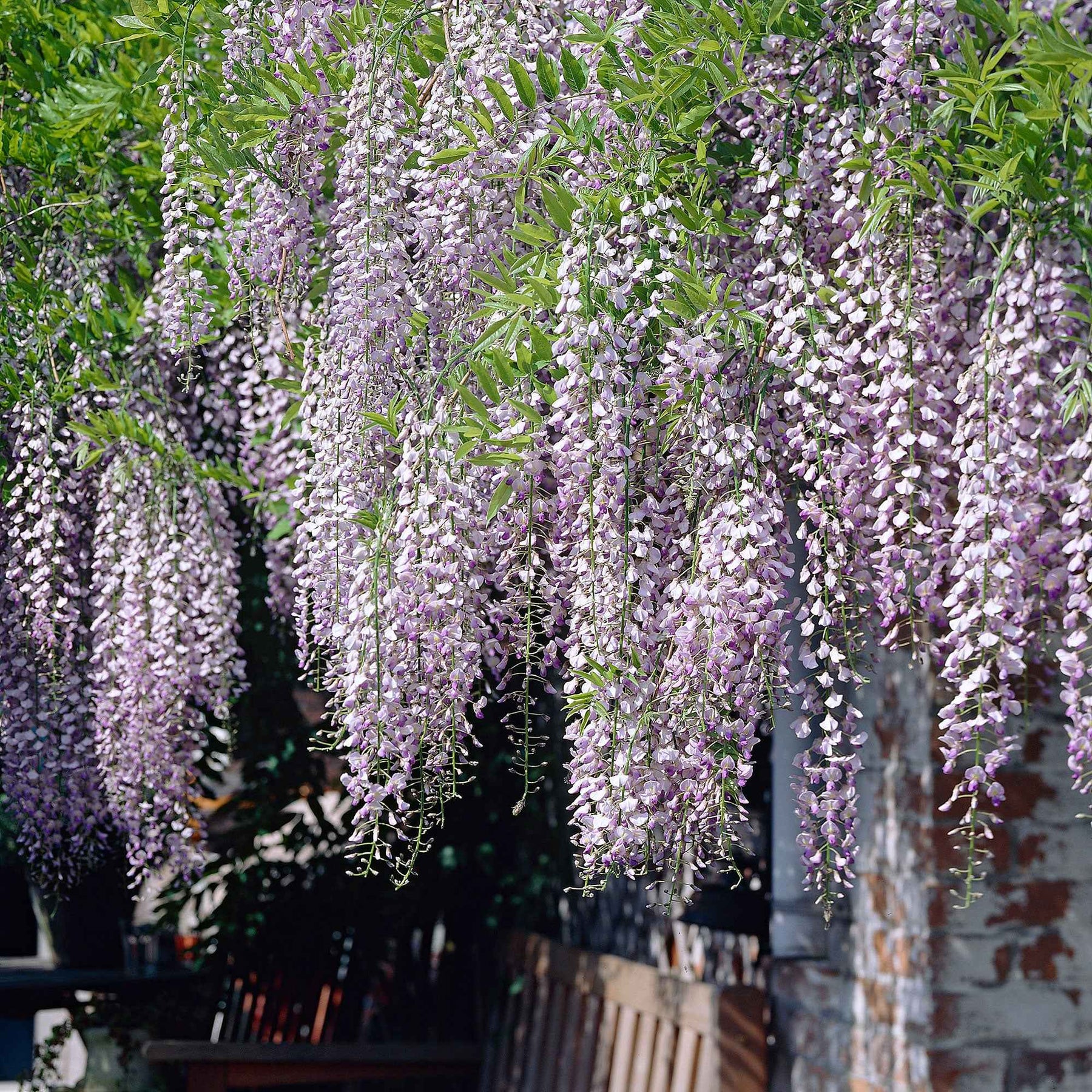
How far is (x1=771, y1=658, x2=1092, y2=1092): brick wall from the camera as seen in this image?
247 centimetres

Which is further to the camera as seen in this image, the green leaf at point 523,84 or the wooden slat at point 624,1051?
the wooden slat at point 624,1051

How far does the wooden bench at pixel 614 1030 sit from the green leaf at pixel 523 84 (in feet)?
6.51

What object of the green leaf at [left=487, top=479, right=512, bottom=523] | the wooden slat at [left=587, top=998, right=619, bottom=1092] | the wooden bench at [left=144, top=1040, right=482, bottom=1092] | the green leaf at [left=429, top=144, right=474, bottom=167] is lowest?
the wooden bench at [left=144, top=1040, right=482, bottom=1092]

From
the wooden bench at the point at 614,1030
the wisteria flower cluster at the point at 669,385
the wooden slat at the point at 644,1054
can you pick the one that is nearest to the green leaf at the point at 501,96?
the wisteria flower cluster at the point at 669,385

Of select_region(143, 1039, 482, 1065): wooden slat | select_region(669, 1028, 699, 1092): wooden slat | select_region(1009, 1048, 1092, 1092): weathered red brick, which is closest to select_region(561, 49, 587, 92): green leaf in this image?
select_region(1009, 1048, 1092, 1092): weathered red brick

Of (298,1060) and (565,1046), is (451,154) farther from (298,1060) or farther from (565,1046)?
(298,1060)

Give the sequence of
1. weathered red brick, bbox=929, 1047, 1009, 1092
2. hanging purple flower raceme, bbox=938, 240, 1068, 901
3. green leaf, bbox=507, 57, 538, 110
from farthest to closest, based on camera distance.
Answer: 1. weathered red brick, bbox=929, 1047, 1009, 1092
2. green leaf, bbox=507, 57, 538, 110
3. hanging purple flower raceme, bbox=938, 240, 1068, 901

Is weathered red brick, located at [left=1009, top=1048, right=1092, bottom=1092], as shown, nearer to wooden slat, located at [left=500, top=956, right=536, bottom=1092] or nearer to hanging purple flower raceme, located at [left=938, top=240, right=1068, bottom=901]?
hanging purple flower raceme, located at [left=938, top=240, right=1068, bottom=901]

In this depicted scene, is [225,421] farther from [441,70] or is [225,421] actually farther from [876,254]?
[876,254]

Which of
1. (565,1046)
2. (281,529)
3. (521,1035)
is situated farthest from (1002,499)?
(521,1035)

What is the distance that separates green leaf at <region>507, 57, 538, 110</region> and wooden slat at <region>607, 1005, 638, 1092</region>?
7.75ft

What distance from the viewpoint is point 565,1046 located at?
369 centimetres

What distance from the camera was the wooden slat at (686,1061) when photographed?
3090 millimetres

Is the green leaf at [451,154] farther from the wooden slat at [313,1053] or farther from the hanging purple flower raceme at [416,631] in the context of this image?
the wooden slat at [313,1053]
